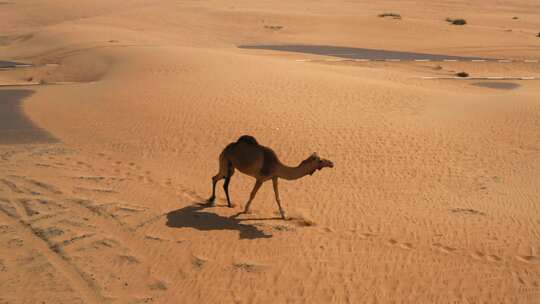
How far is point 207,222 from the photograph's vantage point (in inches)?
375

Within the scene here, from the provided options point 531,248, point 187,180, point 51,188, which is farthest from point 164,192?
point 531,248

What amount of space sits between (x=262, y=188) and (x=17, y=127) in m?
7.77

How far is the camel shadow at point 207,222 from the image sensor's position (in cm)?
920

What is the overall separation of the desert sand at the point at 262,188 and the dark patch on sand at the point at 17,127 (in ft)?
0.32

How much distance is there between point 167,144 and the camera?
45.6ft

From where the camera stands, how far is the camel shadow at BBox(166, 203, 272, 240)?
30.2 feet

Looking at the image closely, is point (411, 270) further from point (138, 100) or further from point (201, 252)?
point (138, 100)

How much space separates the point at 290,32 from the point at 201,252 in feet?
123

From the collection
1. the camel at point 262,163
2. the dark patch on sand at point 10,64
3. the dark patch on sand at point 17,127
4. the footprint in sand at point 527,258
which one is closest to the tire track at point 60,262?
the camel at point 262,163

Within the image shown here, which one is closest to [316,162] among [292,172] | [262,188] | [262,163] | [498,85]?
[292,172]

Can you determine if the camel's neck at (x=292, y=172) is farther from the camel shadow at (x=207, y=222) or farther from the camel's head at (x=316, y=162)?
the camel shadow at (x=207, y=222)

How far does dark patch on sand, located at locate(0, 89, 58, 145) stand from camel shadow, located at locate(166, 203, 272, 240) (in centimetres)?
572

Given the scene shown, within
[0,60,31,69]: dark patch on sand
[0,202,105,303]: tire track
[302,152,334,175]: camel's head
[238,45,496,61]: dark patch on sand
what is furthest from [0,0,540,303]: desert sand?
[238,45,496,61]: dark patch on sand

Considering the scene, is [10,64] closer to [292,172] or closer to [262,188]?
[262,188]
